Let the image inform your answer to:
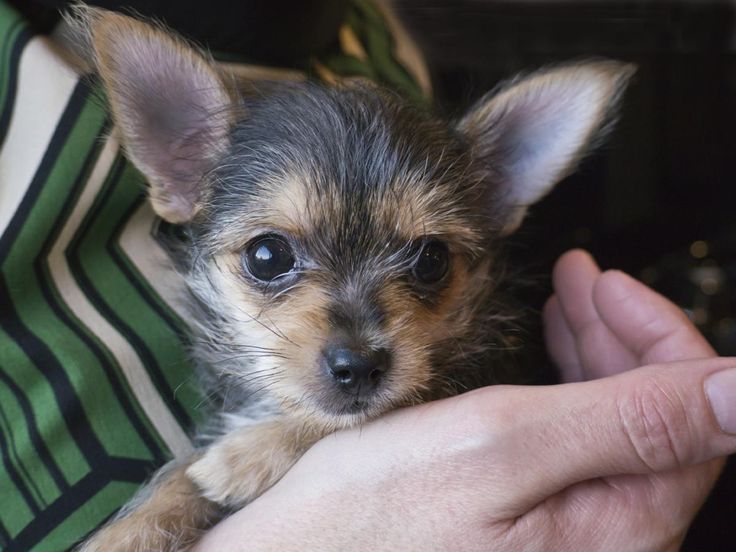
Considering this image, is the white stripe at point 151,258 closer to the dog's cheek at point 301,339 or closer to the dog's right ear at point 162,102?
the dog's right ear at point 162,102

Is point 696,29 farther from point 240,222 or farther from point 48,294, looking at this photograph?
point 48,294

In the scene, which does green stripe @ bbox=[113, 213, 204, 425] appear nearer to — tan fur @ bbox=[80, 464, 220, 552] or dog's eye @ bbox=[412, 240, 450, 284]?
tan fur @ bbox=[80, 464, 220, 552]

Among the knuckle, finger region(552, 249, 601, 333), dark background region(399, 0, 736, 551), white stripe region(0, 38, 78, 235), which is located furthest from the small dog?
dark background region(399, 0, 736, 551)

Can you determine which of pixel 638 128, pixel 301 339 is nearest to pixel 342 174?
pixel 301 339

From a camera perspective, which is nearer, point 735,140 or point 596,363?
point 596,363

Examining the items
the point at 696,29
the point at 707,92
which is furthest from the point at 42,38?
the point at 696,29

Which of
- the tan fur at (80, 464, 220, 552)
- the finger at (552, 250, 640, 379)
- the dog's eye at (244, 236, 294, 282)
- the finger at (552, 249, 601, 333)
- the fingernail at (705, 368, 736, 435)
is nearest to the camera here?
the fingernail at (705, 368, 736, 435)

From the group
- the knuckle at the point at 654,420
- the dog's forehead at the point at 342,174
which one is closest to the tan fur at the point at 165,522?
the dog's forehead at the point at 342,174
